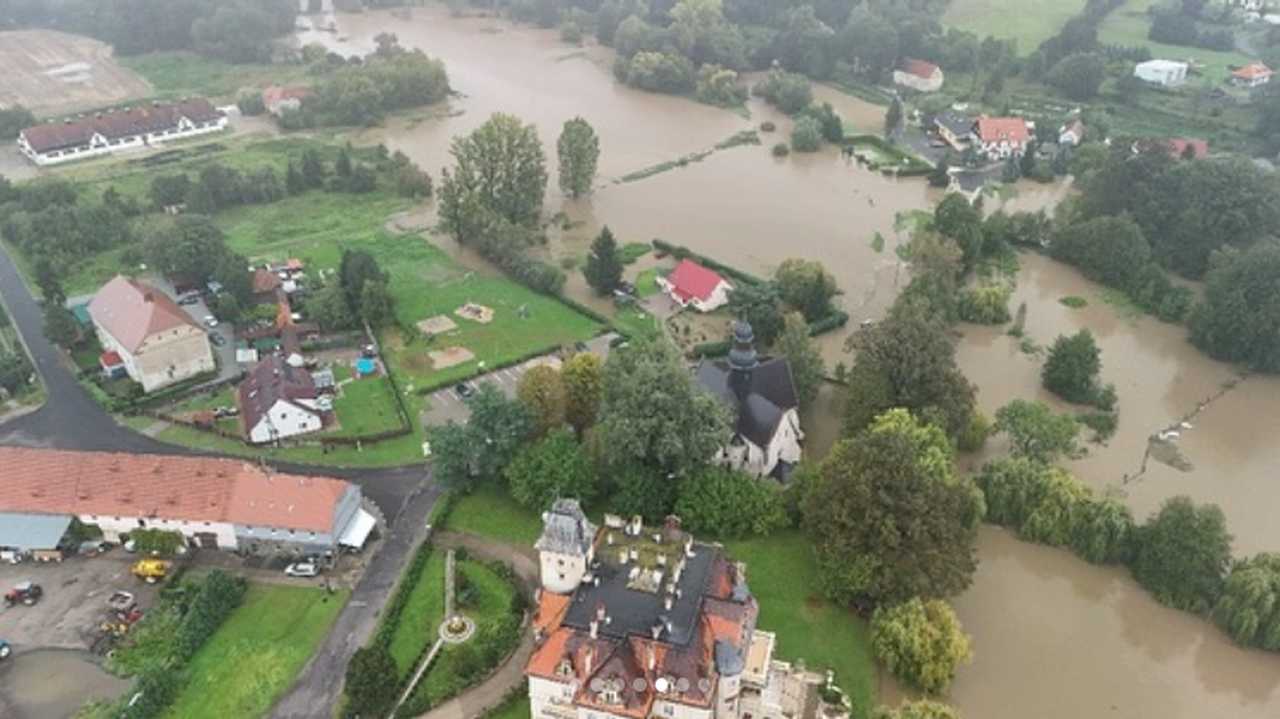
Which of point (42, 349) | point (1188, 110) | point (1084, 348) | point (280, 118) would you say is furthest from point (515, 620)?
point (1188, 110)

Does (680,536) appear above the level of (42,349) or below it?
above

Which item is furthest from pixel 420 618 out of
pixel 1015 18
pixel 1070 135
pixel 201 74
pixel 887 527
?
pixel 1015 18

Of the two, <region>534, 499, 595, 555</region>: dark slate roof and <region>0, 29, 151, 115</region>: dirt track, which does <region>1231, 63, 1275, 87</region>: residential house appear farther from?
<region>0, 29, 151, 115</region>: dirt track

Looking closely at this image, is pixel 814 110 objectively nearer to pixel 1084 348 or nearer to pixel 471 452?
pixel 1084 348

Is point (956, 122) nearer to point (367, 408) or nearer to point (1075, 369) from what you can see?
point (1075, 369)

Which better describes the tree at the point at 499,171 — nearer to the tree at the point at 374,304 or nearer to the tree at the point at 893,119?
the tree at the point at 374,304

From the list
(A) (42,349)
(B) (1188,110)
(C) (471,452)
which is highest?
(B) (1188,110)
